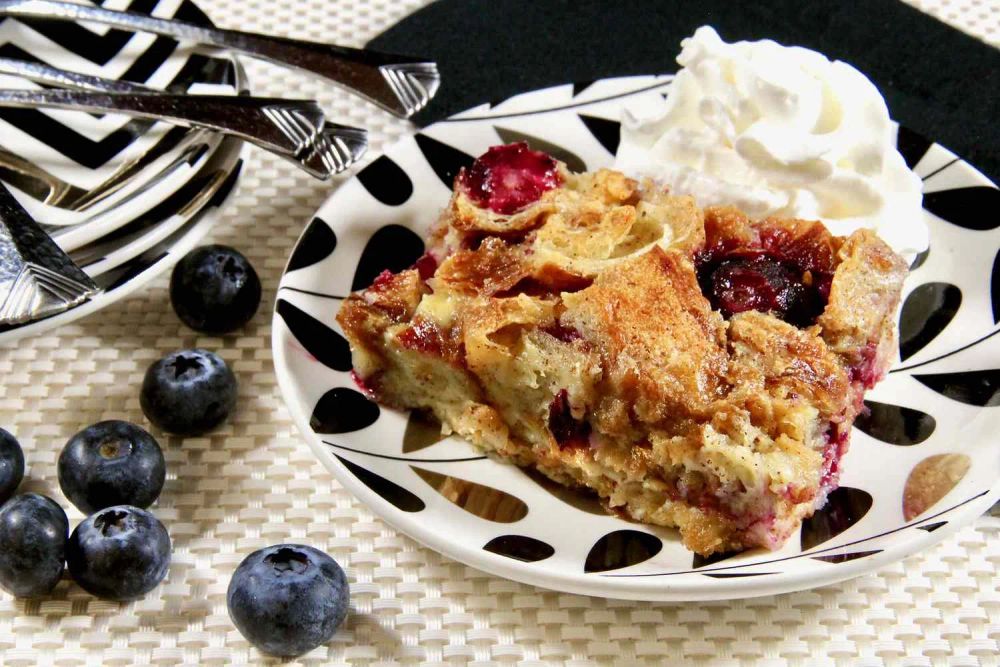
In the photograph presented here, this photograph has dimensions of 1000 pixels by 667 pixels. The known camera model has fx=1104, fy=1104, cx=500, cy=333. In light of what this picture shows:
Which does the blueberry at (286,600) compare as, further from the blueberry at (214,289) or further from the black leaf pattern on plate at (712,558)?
the blueberry at (214,289)

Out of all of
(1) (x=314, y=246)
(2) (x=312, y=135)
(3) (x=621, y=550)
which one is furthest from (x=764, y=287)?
(2) (x=312, y=135)

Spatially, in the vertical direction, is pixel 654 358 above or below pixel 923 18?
below

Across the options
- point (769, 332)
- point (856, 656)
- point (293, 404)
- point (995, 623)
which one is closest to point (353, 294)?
point (293, 404)

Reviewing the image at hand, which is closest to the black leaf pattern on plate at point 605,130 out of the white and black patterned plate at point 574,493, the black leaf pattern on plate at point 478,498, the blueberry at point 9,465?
the white and black patterned plate at point 574,493

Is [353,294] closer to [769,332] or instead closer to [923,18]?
[769,332]

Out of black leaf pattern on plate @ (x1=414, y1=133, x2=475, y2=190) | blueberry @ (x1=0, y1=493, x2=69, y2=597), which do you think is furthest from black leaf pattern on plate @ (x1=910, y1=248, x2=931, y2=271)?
blueberry @ (x1=0, y1=493, x2=69, y2=597)

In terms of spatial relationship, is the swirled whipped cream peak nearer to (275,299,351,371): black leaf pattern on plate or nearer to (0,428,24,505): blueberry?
(275,299,351,371): black leaf pattern on plate
